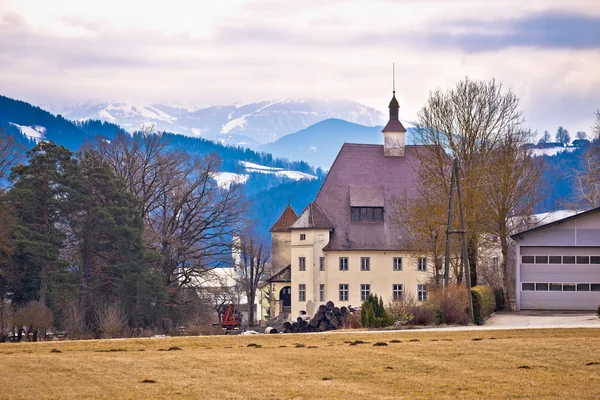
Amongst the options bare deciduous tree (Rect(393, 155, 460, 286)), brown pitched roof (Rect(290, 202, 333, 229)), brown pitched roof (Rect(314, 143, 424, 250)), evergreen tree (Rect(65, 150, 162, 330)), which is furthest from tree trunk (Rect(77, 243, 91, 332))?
brown pitched roof (Rect(314, 143, 424, 250))

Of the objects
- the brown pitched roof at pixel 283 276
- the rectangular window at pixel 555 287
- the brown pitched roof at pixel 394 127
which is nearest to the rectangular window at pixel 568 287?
the rectangular window at pixel 555 287

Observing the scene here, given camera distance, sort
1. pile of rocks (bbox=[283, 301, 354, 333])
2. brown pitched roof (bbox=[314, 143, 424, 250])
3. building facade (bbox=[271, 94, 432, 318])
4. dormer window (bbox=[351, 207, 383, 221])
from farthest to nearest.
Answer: dormer window (bbox=[351, 207, 383, 221]) → brown pitched roof (bbox=[314, 143, 424, 250]) → building facade (bbox=[271, 94, 432, 318]) → pile of rocks (bbox=[283, 301, 354, 333])

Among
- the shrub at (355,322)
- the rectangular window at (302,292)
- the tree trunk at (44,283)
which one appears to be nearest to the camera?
the shrub at (355,322)

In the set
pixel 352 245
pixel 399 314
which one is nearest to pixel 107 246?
pixel 352 245

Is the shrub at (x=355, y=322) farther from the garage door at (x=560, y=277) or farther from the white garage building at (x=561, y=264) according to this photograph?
the garage door at (x=560, y=277)

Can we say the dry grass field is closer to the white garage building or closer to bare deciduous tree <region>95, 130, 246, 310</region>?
the white garage building

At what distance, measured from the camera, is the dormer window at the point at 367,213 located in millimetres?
73875

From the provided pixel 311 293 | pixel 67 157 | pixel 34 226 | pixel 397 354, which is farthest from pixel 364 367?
pixel 311 293

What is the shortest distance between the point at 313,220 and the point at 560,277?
2461cm

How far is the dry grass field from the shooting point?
1880 centimetres

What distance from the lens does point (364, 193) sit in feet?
243

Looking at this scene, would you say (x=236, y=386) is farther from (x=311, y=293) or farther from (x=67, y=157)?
(x=311, y=293)

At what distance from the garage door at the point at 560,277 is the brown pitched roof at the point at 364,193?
2054 cm

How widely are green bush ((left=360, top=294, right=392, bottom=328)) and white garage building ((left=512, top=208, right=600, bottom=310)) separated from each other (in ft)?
48.1
